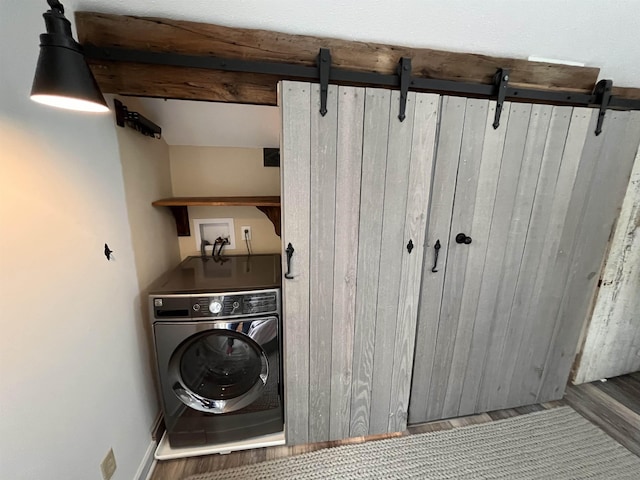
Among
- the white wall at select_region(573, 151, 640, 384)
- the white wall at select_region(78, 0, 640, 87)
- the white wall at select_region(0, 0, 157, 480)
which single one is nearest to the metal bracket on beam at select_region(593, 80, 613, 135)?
the white wall at select_region(78, 0, 640, 87)

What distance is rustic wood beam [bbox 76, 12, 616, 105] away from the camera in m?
1.08

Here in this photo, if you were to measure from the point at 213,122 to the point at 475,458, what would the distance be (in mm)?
2511

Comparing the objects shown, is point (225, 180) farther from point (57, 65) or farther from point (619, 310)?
point (619, 310)

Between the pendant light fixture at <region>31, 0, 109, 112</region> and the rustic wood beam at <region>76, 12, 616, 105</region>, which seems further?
the rustic wood beam at <region>76, 12, 616, 105</region>

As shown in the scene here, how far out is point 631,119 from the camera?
4.64 ft

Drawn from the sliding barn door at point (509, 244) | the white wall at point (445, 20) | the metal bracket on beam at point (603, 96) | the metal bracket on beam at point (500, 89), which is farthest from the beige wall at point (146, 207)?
the metal bracket on beam at point (603, 96)

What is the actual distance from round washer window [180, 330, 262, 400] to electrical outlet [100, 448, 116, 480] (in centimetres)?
36

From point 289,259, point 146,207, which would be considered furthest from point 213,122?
point 289,259

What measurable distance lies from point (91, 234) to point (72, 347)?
42 centimetres

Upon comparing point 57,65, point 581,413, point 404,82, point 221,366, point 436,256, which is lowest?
point 581,413

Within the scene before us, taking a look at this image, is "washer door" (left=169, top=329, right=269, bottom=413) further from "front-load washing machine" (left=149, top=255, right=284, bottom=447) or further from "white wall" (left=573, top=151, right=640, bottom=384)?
"white wall" (left=573, top=151, right=640, bottom=384)

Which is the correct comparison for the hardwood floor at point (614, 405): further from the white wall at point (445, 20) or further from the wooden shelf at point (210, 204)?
the wooden shelf at point (210, 204)

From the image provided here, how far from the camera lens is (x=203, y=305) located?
1.25 m

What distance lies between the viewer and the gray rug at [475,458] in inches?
54.7
